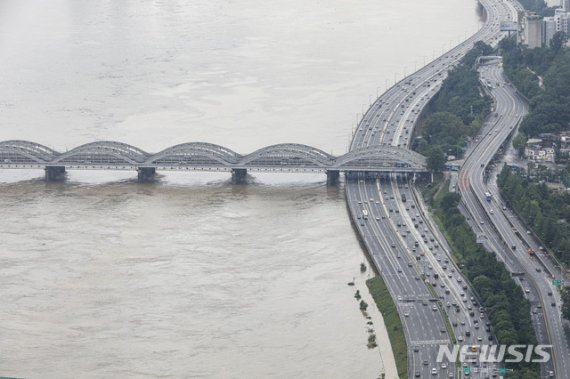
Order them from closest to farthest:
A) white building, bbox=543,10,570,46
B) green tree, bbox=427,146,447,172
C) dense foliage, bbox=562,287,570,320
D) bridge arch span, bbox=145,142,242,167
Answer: dense foliage, bbox=562,287,570,320 < green tree, bbox=427,146,447,172 < bridge arch span, bbox=145,142,242,167 < white building, bbox=543,10,570,46

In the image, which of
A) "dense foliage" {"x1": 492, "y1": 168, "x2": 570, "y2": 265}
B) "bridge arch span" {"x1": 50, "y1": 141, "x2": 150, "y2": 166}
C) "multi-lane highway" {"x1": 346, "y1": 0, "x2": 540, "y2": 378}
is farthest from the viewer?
"bridge arch span" {"x1": 50, "y1": 141, "x2": 150, "y2": 166}

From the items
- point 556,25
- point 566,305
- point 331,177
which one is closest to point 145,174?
point 331,177

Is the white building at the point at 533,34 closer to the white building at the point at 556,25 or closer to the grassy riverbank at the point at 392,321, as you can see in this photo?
the white building at the point at 556,25

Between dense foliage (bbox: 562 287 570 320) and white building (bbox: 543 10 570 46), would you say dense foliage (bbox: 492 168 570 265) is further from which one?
white building (bbox: 543 10 570 46)

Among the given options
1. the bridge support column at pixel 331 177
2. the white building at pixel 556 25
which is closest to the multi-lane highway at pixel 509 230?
the bridge support column at pixel 331 177

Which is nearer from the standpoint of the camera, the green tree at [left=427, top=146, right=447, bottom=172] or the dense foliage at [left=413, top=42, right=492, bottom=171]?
the green tree at [left=427, top=146, right=447, bottom=172]

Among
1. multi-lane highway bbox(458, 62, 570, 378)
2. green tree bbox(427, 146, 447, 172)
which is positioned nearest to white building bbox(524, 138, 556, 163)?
multi-lane highway bbox(458, 62, 570, 378)
